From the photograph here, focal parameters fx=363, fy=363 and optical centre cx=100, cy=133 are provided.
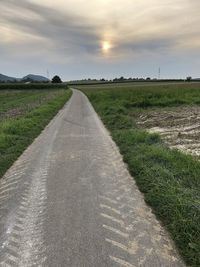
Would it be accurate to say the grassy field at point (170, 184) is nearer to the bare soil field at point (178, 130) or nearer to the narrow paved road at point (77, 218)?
the narrow paved road at point (77, 218)

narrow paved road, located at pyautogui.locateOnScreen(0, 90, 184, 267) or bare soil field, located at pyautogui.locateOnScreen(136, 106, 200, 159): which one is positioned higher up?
narrow paved road, located at pyautogui.locateOnScreen(0, 90, 184, 267)

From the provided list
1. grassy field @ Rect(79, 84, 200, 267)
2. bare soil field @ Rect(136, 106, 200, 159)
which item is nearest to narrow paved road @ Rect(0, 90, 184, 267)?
grassy field @ Rect(79, 84, 200, 267)

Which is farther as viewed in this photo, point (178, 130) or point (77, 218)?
point (178, 130)

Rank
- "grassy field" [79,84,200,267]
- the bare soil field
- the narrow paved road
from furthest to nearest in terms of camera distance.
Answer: the bare soil field, "grassy field" [79,84,200,267], the narrow paved road

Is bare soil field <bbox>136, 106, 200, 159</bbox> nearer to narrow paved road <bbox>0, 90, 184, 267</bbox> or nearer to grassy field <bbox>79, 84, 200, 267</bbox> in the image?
grassy field <bbox>79, 84, 200, 267</bbox>

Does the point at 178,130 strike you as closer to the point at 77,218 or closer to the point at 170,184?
the point at 170,184

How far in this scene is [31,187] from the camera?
803 centimetres

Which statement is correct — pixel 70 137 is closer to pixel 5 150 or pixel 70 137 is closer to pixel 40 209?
pixel 5 150

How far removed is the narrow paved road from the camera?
15.9 feet

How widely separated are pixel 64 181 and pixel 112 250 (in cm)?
368

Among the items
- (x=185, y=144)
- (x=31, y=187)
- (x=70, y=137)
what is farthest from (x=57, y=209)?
(x=70, y=137)

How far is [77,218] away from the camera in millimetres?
6137

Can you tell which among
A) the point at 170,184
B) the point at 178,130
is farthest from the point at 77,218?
the point at 178,130

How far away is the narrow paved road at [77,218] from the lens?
4836 mm
